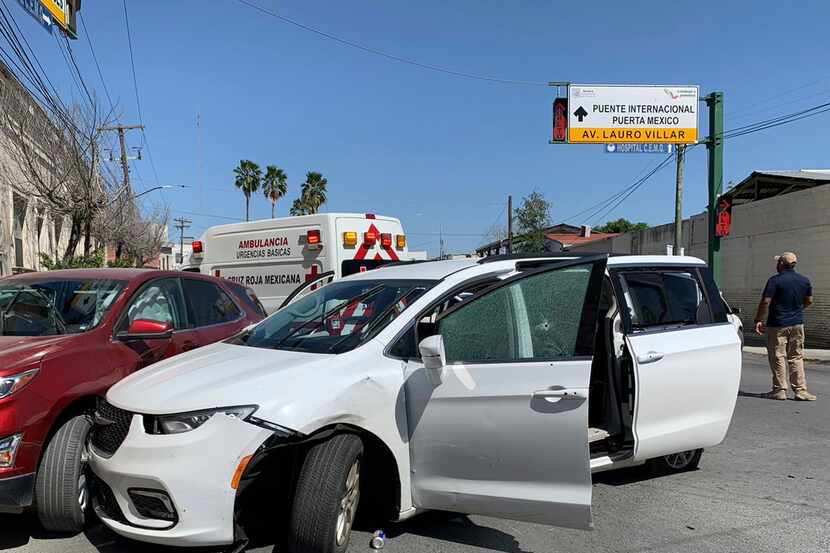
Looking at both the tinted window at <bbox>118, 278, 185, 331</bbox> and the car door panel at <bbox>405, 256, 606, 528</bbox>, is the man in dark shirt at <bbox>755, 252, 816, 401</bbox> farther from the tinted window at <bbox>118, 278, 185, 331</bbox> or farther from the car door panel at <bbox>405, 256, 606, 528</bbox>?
the tinted window at <bbox>118, 278, 185, 331</bbox>

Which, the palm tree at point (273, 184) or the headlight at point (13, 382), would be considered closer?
the headlight at point (13, 382)

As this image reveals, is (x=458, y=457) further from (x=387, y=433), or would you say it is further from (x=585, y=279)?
(x=585, y=279)

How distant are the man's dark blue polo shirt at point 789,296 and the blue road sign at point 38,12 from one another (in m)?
11.4

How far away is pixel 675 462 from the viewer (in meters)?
5.06

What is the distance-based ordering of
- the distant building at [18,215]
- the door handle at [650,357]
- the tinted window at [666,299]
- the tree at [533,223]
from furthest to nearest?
the tree at [533,223] < the distant building at [18,215] < the tinted window at [666,299] < the door handle at [650,357]

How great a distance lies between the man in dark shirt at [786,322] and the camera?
25.7ft

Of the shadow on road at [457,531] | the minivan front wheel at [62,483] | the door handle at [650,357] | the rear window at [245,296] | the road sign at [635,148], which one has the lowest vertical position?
the shadow on road at [457,531]

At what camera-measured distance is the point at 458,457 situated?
3.41 m

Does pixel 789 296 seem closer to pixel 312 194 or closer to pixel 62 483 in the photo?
pixel 62 483

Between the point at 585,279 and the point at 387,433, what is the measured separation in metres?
1.56

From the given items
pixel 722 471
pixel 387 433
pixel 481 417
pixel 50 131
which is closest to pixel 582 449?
pixel 481 417

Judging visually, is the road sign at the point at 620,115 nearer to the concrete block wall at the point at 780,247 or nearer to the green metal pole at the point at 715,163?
the green metal pole at the point at 715,163

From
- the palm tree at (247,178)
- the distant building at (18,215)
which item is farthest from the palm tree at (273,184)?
the distant building at (18,215)

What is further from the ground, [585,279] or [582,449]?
[585,279]
